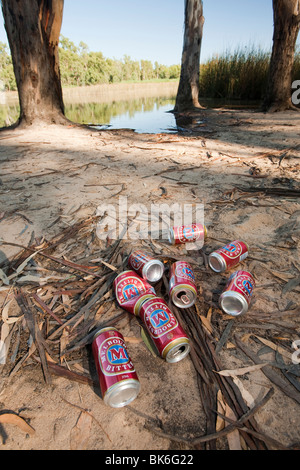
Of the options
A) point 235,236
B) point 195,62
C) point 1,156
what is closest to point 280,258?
point 235,236

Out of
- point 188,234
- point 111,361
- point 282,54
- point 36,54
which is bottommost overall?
point 111,361

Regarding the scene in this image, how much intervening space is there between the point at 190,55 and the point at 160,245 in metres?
7.64

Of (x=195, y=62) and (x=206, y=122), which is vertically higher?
(x=195, y=62)

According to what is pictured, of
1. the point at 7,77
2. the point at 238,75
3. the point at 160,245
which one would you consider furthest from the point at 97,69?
the point at 160,245

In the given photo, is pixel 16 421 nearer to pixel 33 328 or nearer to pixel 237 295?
pixel 33 328

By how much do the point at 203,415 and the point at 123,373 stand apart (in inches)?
11.8

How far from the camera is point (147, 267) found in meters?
1.30

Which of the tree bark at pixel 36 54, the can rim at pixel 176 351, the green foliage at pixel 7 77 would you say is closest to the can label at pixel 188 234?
the can rim at pixel 176 351

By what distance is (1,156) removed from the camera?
3449mm

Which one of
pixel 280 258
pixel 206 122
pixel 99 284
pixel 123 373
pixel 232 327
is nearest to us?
pixel 123 373

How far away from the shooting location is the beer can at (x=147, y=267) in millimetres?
1311

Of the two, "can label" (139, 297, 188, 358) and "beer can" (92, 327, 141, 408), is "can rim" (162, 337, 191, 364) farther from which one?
"beer can" (92, 327, 141, 408)

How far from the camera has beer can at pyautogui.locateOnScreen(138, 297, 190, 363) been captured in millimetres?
969
